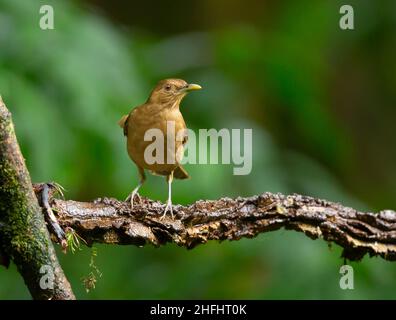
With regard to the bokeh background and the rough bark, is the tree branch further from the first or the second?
the bokeh background

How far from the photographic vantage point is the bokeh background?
5.71 m

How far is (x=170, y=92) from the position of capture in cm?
486

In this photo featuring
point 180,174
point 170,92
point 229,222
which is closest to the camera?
point 229,222

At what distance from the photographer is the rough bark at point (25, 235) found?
9.75 feet

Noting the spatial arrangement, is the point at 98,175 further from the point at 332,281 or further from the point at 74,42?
the point at 332,281

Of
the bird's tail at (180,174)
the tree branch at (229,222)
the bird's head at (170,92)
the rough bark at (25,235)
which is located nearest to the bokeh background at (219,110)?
the bird's tail at (180,174)

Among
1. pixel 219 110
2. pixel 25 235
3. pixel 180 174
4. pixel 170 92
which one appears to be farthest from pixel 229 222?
pixel 219 110

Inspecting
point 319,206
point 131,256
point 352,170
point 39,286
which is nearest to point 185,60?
point 131,256

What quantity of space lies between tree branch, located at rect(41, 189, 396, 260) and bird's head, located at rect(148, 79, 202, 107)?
3.55ft

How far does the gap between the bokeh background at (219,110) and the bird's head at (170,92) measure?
3.03ft

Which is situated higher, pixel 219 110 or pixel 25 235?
pixel 219 110

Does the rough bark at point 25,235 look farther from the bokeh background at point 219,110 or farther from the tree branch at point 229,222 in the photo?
the bokeh background at point 219,110

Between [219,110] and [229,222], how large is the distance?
4084 millimetres

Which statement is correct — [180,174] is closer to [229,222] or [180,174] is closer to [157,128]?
[157,128]
